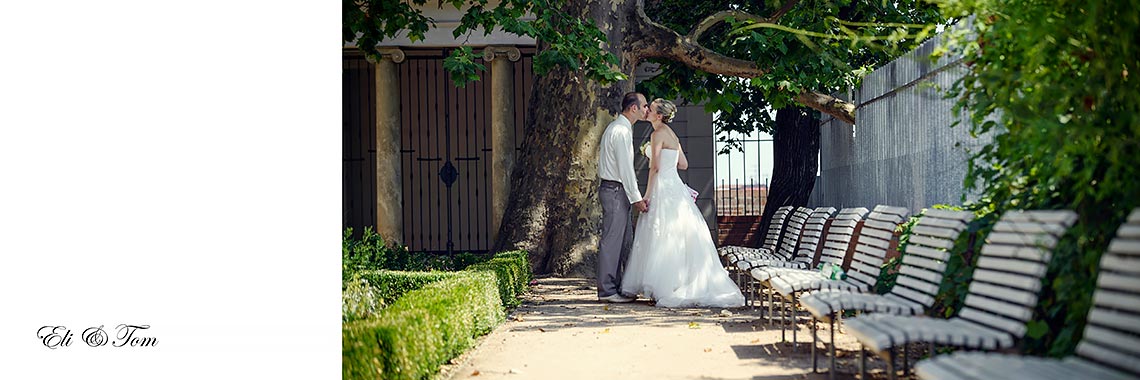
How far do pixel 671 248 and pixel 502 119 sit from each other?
789 centimetres

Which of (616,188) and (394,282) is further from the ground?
(616,188)

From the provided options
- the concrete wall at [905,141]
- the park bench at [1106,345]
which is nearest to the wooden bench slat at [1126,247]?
the park bench at [1106,345]

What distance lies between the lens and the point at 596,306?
11086mm

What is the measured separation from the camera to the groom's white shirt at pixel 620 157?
36.8 ft

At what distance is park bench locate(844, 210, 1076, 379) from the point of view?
15.5ft

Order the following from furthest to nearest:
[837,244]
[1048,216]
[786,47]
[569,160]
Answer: [569,160] → [786,47] → [837,244] → [1048,216]

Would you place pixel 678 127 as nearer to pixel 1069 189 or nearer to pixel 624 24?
pixel 624 24

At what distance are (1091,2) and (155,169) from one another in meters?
5.02

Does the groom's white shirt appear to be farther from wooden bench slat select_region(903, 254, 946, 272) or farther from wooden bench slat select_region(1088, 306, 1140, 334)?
wooden bench slat select_region(1088, 306, 1140, 334)

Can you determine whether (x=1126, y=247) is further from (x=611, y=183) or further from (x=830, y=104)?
(x=830, y=104)

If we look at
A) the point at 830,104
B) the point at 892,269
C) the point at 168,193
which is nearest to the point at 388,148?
the point at 830,104

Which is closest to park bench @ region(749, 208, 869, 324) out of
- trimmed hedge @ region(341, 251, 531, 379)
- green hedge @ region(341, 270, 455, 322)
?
trimmed hedge @ region(341, 251, 531, 379)

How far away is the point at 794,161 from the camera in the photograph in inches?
728

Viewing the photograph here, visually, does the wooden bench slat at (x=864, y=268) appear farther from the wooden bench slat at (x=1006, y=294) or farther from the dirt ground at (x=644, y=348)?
the wooden bench slat at (x=1006, y=294)
